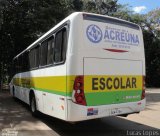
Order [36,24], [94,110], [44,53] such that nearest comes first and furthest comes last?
[94,110]
[44,53]
[36,24]

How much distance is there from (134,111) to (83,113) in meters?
1.94

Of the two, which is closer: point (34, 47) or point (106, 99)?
point (106, 99)

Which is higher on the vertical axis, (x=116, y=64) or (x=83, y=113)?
(x=116, y=64)

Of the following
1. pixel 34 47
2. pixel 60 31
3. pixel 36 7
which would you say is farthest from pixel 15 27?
pixel 60 31

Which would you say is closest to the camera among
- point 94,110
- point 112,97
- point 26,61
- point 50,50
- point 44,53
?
point 94,110

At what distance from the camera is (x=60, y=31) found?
918 cm

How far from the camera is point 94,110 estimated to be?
330 inches

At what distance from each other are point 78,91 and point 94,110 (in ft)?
2.22

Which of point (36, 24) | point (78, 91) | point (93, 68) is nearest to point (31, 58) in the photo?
point (93, 68)

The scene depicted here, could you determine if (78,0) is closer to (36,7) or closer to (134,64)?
(36,7)

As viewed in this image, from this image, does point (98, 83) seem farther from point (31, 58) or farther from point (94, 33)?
point (31, 58)

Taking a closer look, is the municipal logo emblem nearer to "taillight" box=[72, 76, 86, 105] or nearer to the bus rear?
the bus rear

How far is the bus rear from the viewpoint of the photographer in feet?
26.9

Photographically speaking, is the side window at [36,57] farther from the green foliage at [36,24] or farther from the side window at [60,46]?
the green foliage at [36,24]
